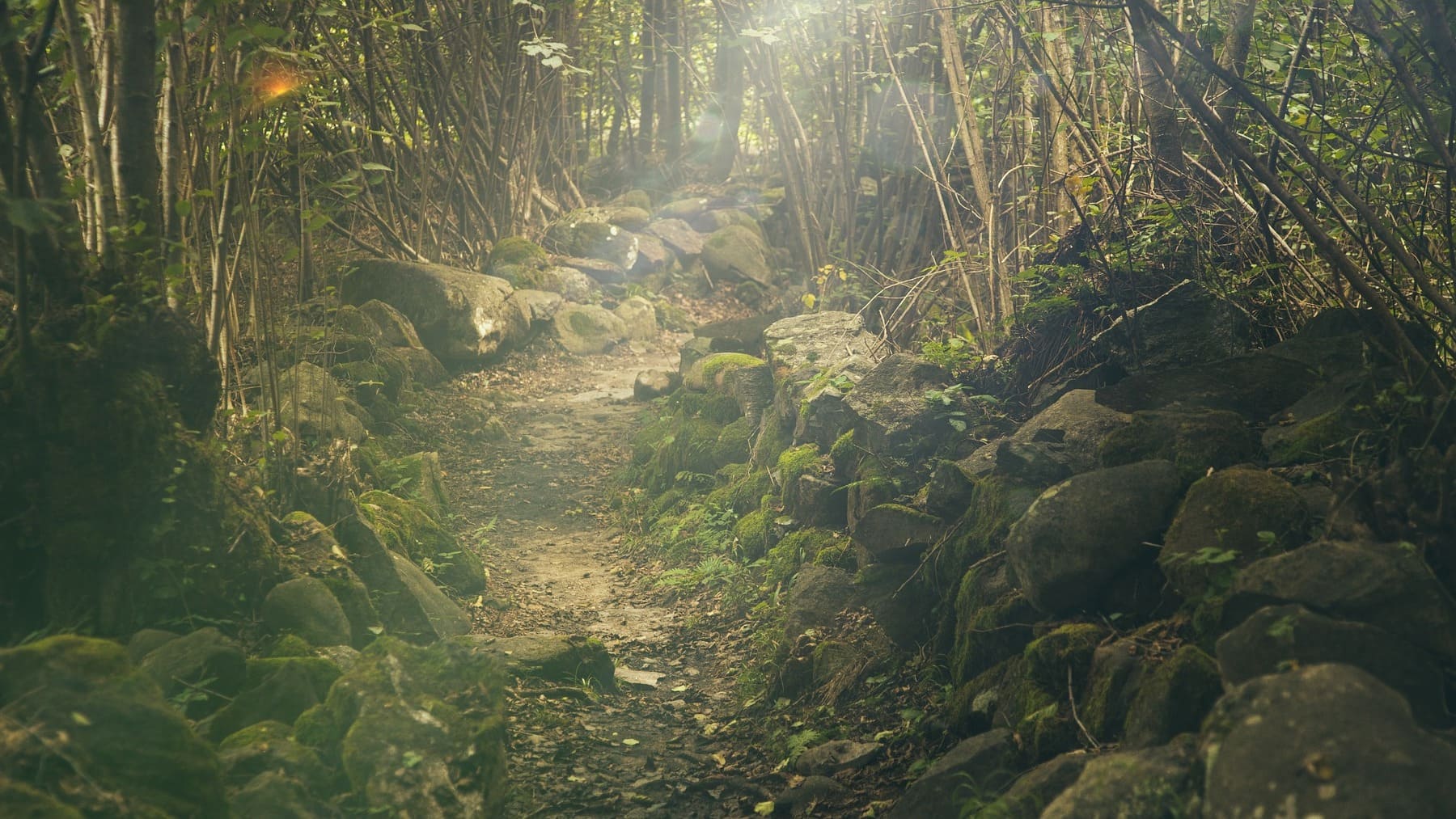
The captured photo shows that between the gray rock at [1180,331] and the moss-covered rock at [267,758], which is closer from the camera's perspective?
the moss-covered rock at [267,758]

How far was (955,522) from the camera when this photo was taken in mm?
4703

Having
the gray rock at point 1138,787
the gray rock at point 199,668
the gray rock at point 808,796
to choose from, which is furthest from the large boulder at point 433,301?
the gray rock at point 1138,787

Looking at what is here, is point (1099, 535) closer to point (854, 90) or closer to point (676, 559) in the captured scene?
point (676, 559)

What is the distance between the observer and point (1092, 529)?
340 centimetres

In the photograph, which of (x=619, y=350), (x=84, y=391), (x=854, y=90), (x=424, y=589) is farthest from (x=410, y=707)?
(x=619, y=350)

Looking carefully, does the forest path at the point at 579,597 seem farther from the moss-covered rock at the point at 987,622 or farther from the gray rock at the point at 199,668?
the gray rock at the point at 199,668

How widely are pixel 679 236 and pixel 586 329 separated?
12.7 feet

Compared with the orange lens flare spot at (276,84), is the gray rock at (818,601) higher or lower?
lower

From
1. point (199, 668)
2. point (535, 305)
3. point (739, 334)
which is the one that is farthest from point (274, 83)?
point (535, 305)

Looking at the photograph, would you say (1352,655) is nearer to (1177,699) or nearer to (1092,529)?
(1177,699)

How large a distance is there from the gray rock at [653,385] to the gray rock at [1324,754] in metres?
8.01

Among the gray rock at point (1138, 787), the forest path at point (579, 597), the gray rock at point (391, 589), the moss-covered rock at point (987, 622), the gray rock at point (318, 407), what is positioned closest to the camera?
the gray rock at point (1138, 787)

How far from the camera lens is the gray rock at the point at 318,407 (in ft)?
19.5

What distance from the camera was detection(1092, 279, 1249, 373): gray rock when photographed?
15.3ft
